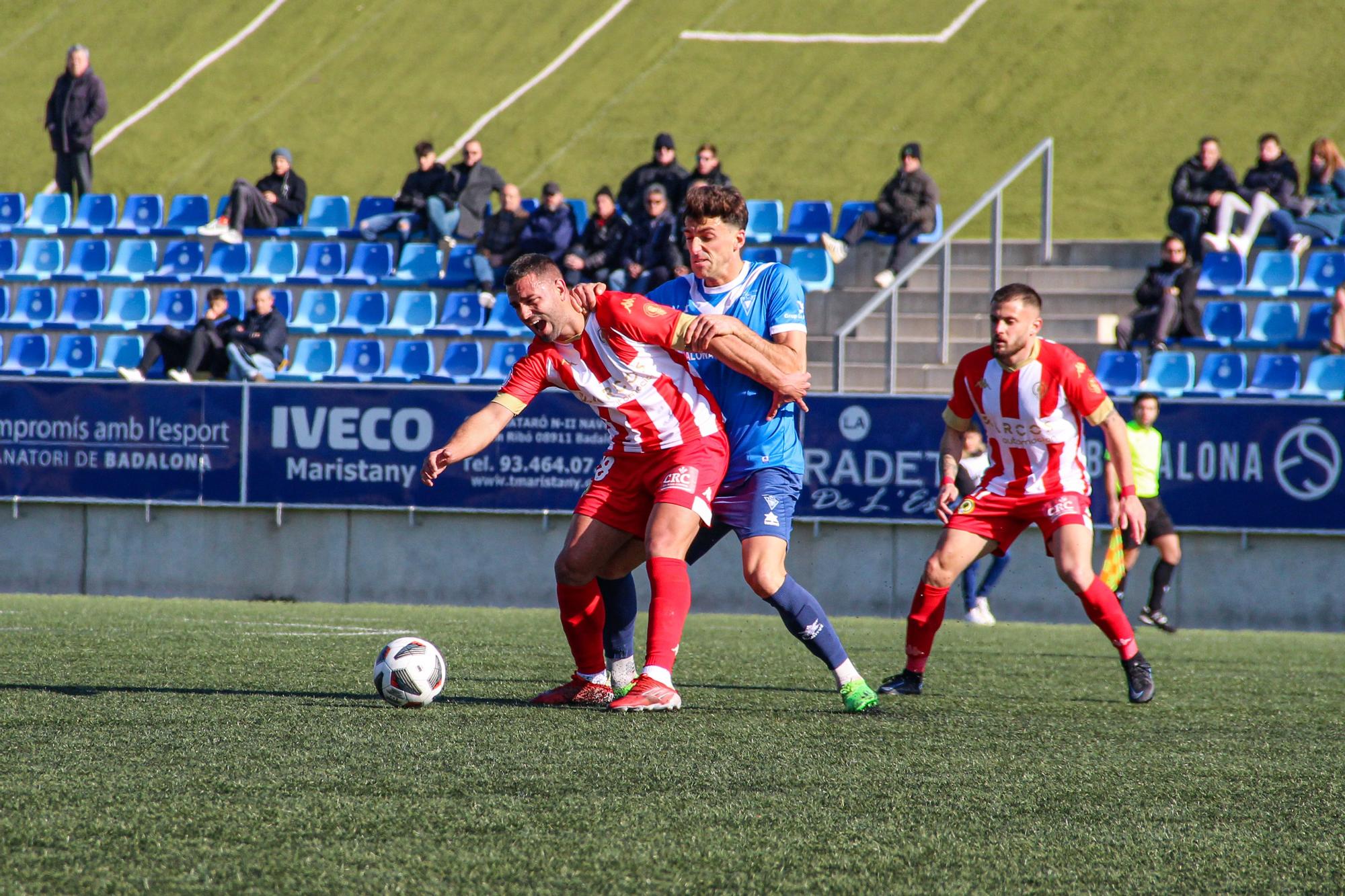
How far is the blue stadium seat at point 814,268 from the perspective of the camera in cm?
1644

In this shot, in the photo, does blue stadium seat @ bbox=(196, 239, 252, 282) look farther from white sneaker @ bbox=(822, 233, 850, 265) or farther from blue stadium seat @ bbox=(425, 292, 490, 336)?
white sneaker @ bbox=(822, 233, 850, 265)

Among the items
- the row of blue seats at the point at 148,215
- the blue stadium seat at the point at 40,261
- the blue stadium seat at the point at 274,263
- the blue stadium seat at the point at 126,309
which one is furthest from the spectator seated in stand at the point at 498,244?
the blue stadium seat at the point at 40,261

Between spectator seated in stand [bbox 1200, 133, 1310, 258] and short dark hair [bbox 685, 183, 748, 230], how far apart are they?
11373 mm

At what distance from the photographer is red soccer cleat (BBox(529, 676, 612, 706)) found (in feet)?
19.6

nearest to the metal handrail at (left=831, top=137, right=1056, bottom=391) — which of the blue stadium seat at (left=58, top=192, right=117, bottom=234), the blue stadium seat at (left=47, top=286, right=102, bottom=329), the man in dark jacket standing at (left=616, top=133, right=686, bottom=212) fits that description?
the man in dark jacket standing at (left=616, top=133, right=686, bottom=212)

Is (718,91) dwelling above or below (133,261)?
above

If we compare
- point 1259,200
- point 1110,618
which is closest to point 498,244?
point 1259,200

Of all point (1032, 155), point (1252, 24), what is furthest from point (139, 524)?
point (1252, 24)

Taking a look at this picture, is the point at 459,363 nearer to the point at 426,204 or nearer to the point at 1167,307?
the point at 426,204

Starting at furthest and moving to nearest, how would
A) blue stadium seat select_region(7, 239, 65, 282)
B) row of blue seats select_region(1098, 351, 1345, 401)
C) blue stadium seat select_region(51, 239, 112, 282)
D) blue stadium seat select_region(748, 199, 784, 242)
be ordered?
blue stadium seat select_region(7, 239, 65, 282)
blue stadium seat select_region(51, 239, 112, 282)
blue stadium seat select_region(748, 199, 784, 242)
row of blue seats select_region(1098, 351, 1345, 401)

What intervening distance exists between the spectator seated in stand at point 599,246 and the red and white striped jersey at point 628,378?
992cm

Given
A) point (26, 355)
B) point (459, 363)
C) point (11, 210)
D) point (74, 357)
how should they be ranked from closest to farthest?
point (459, 363), point (74, 357), point (26, 355), point (11, 210)

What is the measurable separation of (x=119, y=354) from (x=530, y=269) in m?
12.7

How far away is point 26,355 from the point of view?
17484 millimetres
